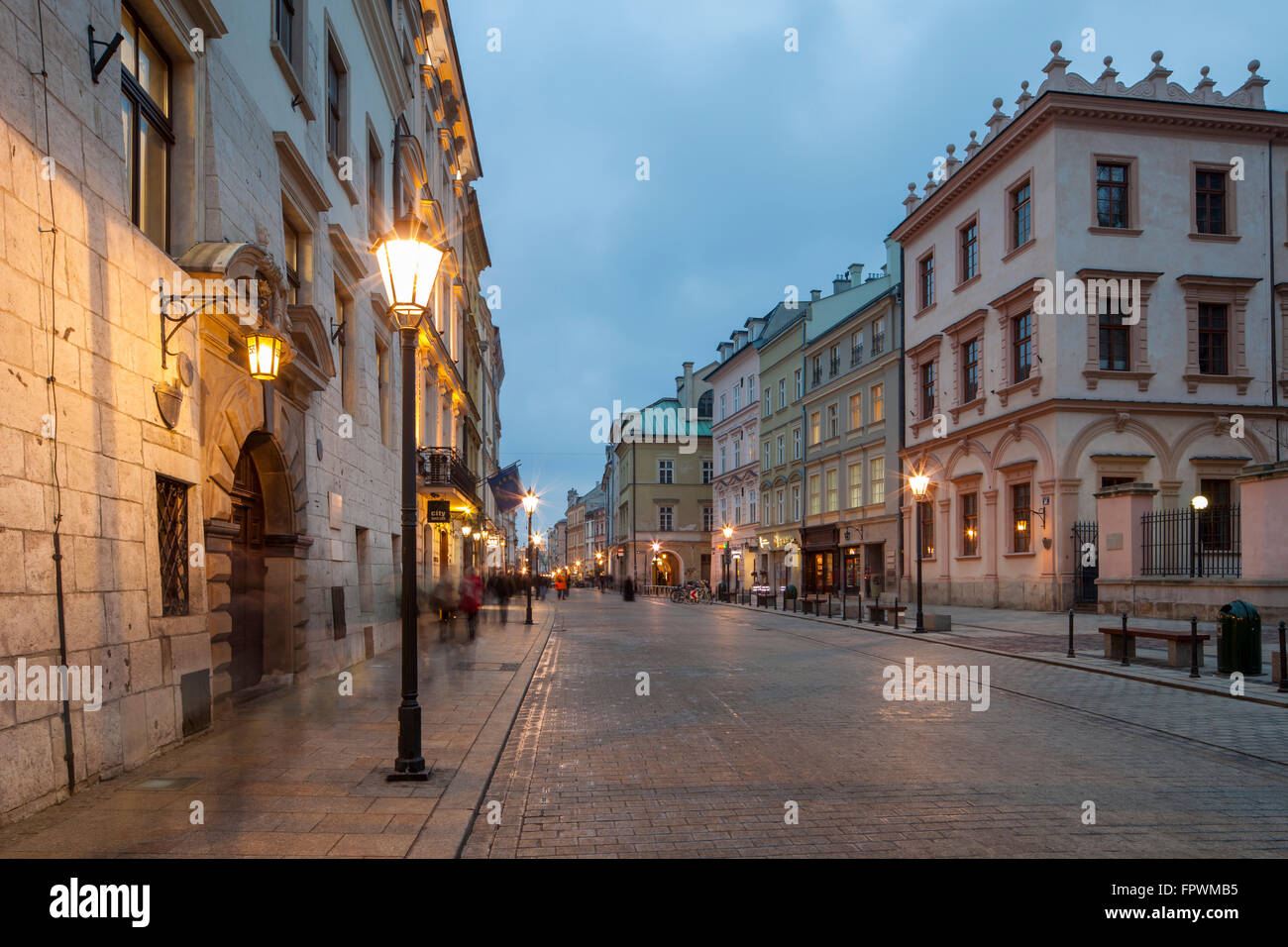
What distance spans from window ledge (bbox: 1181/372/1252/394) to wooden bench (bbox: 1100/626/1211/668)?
16109 millimetres

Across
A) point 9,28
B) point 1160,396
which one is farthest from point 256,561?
point 1160,396

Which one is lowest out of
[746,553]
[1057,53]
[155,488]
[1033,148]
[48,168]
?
[746,553]

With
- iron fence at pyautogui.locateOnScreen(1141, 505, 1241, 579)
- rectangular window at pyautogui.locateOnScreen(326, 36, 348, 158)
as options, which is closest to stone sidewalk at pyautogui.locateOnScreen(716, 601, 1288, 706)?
iron fence at pyautogui.locateOnScreen(1141, 505, 1241, 579)

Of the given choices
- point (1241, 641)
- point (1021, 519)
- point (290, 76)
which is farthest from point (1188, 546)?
point (290, 76)

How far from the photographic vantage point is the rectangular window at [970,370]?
32.6 m

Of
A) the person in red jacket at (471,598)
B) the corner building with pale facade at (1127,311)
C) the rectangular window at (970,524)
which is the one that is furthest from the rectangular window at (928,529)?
the person in red jacket at (471,598)

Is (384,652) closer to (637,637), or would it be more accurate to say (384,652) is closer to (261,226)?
(637,637)

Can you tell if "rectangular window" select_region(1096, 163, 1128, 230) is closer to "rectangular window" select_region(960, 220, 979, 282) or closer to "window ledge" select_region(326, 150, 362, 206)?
"rectangular window" select_region(960, 220, 979, 282)

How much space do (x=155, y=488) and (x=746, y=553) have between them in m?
53.1

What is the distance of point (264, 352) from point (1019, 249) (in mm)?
26529

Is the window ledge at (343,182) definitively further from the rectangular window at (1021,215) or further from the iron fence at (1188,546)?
the rectangular window at (1021,215)

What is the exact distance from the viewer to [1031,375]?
28.4 m

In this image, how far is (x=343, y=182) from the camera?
15.5 meters
